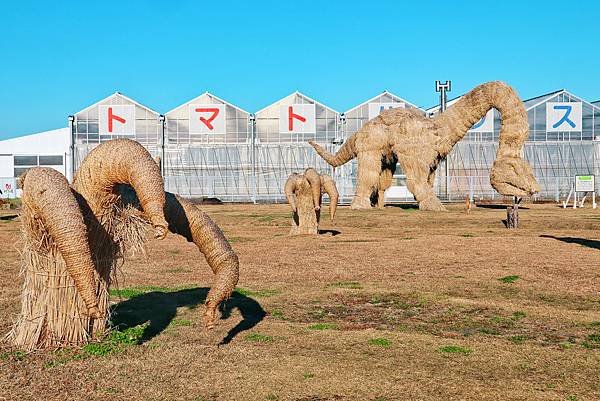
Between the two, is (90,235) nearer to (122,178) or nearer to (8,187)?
(122,178)

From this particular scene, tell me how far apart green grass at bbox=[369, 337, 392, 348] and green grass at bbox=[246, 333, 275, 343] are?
1177 millimetres

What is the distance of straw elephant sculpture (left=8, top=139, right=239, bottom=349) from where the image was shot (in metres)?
6.60

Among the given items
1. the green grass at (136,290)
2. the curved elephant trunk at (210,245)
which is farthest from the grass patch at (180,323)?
the green grass at (136,290)

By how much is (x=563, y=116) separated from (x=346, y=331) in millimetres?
39118

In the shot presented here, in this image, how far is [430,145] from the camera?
27938mm

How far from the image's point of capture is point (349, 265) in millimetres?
14273

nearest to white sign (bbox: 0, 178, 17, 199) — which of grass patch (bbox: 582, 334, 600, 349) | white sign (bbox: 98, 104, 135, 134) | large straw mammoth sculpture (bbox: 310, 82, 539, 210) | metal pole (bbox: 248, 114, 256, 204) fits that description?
white sign (bbox: 98, 104, 135, 134)

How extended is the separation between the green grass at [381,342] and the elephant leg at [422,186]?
20565mm

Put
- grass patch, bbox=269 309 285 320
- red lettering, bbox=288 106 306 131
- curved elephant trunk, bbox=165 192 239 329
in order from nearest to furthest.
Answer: curved elephant trunk, bbox=165 192 239 329 < grass patch, bbox=269 309 285 320 < red lettering, bbox=288 106 306 131

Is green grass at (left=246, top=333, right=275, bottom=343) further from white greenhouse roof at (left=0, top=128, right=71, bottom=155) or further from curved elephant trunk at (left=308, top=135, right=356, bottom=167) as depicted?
Result: white greenhouse roof at (left=0, top=128, right=71, bottom=155)

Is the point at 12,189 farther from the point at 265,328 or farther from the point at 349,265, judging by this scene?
the point at 265,328

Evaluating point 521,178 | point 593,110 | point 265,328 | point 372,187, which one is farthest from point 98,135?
point 265,328

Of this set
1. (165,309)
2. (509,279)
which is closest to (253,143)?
(509,279)

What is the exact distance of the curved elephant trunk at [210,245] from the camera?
7430mm
